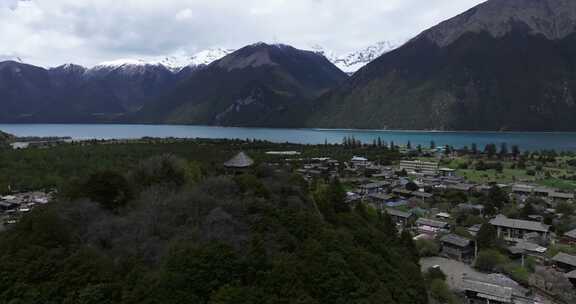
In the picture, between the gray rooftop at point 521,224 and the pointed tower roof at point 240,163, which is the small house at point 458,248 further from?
the pointed tower roof at point 240,163

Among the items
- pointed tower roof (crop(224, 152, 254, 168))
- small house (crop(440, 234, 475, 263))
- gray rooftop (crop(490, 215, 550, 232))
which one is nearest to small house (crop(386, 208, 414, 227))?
small house (crop(440, 234, 475, 263))

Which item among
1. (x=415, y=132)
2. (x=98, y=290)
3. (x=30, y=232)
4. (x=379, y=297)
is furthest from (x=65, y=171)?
(x=415, y=132)

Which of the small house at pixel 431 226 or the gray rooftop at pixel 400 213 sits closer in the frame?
the small house at pixel 431 226

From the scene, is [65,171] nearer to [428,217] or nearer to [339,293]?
Result: [428,217]

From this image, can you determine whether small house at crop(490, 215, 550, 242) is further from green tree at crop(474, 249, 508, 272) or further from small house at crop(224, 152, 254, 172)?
small house at crop(224, 152, 254, 172)

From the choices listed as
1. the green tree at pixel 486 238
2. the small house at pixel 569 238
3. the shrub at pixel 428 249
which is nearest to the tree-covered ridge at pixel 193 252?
the shrub at pixel 428 249

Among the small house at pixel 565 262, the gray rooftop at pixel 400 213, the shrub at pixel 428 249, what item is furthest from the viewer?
the gray rooftop at pixel 400 213

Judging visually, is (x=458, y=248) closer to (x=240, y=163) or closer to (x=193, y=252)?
(x=240, y=163)
